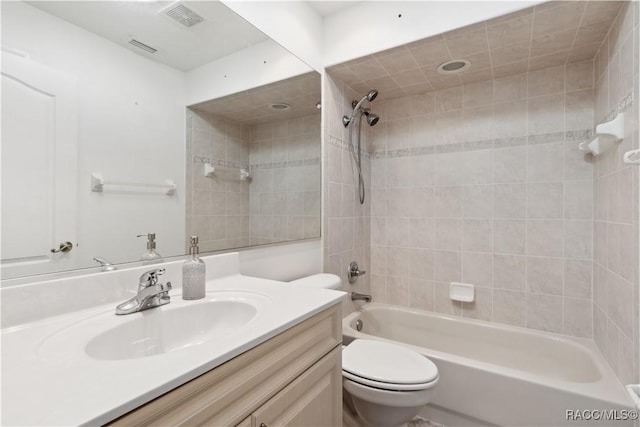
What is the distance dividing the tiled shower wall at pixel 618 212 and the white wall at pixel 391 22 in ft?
1.63

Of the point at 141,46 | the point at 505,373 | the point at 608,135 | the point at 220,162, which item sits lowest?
the point at 505,373

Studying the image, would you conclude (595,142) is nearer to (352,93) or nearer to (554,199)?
(554,199)

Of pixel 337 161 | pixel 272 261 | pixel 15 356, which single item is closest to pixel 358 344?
pixel 272 261

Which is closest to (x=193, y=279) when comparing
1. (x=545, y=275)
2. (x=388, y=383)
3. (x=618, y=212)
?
(x=388, y=383)

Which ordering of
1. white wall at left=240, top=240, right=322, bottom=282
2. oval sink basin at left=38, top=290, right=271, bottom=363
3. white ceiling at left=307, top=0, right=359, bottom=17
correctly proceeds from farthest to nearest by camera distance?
white ceiling at left=307, top=0, right=359, bottom=17, white wall at left=240, top=240, right=322, bottom=282, oval sink basin at left=38, top=290, right=271, bottom=363

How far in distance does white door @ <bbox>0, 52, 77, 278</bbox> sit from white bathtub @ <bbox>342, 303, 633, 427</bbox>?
1456 mm

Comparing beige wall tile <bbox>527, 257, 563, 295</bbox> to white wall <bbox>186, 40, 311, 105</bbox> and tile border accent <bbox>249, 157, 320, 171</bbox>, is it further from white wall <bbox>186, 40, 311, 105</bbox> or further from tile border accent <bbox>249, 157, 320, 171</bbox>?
white wall <bbox>186, 40, 311, 105</bbox>

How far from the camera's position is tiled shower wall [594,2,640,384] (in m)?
1.19

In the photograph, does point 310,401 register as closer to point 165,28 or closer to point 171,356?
point 171,356

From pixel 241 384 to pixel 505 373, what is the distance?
1.32 metres

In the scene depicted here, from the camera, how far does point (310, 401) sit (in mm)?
888

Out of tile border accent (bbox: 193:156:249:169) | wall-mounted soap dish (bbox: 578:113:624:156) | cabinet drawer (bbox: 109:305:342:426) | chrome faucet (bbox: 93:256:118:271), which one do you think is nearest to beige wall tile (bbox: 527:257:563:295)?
wall-mounted soap dish (bbox: 578:113:624:156)

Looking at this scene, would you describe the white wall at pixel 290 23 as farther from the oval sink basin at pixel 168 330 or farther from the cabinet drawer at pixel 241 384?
the cabinet drawer at pixel 241 384

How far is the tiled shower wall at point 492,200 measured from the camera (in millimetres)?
1843
